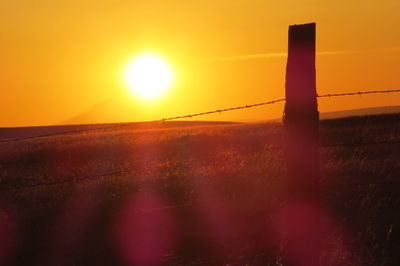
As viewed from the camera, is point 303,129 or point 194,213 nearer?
point 303,129

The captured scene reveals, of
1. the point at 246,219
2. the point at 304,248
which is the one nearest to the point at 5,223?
the point at 246,219

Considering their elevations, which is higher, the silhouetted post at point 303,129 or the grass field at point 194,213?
the silhouetted post at point 303,129

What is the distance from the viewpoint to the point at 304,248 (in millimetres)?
5078

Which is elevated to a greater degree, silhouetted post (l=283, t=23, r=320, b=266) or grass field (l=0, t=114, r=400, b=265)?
silhouetted post (l=283, t=23, r=320, b=266)

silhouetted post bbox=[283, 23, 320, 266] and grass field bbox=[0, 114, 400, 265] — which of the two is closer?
silhouetted post bbox=[283, 23, 320, 266]

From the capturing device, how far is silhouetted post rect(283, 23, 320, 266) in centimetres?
496

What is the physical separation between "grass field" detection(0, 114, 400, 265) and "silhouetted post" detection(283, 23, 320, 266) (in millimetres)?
909

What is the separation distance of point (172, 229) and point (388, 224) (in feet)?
8.57

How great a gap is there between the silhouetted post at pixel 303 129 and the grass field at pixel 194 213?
909 mm

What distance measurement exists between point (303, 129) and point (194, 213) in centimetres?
348

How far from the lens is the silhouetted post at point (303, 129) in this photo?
4965 millimetres

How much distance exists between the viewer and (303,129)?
5.00 meters

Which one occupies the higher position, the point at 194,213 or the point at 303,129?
the point at 303,129

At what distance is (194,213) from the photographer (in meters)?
8.16
